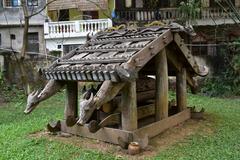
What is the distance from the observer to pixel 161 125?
708 cm

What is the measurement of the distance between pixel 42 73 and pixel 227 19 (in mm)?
13262

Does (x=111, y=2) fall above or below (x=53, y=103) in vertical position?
above

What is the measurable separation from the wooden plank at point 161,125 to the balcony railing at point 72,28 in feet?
46.3

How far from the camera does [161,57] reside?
710cm

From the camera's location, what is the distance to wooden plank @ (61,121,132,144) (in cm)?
626

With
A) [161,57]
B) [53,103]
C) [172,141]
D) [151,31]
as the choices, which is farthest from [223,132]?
[53,103]

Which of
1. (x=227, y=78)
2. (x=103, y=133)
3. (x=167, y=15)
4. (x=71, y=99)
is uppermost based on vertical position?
(x=167, y=15)

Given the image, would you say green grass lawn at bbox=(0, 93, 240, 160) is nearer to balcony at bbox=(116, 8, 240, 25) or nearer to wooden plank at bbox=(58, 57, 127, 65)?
wooden plank at bbox=(58, 57, 127, 65)

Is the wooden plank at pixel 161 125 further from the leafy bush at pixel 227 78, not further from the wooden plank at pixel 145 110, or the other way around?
the leafy bush at pixel 227 78

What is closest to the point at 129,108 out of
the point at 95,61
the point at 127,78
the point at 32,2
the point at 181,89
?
the point at 127,78

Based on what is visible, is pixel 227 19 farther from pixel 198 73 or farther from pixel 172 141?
pixel 172 141

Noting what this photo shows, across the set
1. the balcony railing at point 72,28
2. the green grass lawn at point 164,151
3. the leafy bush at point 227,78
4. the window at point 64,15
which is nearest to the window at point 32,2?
the window at point 64,15

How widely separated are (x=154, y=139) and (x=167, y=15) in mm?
13656

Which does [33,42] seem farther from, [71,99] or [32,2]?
[71,99]
